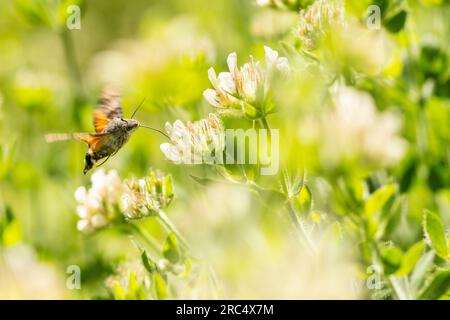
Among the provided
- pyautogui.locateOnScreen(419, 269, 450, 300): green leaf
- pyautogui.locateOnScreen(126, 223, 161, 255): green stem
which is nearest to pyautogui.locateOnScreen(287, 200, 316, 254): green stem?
pyautogui.locateOnScreen(419, 269, 450, 300): green leaf

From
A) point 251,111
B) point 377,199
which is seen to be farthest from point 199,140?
point 377,199

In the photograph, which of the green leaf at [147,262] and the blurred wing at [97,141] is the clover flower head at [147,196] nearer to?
the green leaf at [147,262]

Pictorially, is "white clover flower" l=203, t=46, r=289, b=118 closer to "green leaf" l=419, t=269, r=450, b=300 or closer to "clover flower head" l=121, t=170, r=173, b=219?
"clover flower head" l=121, t=170, r=173, b=219

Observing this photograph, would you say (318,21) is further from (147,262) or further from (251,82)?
(147,262)

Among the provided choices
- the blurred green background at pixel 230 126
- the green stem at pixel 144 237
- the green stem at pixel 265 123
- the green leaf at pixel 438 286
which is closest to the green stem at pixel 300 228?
the blurred green background at pixel 230 126

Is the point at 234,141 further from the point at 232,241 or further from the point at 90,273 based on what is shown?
the point at 90,273

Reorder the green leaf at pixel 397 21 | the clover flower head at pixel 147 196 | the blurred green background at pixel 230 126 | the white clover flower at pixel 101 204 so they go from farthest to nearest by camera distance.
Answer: the green leaf at pixel 397 21, the white clover flower at pixel 101 204, the clover flower head at pixel 147 196, the blurred green background at pixel 230 126
